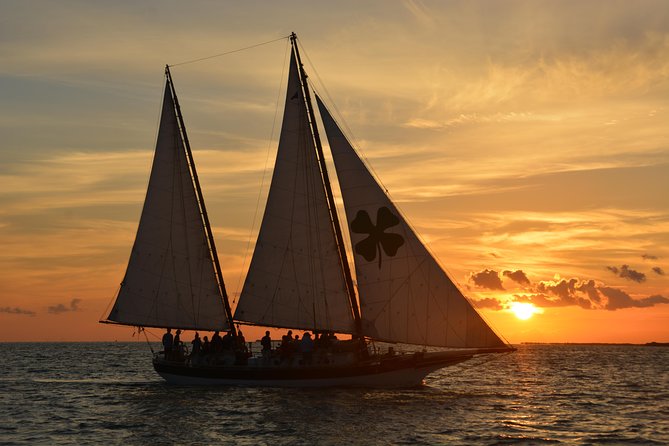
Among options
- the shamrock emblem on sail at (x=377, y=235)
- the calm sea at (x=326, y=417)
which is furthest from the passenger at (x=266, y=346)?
the shamrock emblem on sail at (x=377, y=235)

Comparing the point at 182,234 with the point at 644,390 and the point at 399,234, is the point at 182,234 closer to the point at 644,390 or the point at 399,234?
the point at 399,234

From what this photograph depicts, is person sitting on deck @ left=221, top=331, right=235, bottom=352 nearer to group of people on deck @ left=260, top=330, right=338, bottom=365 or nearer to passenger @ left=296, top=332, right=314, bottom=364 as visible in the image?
group of people on deck @ left=260, top=330, right=338, bottom=365

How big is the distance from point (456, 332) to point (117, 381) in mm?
40827

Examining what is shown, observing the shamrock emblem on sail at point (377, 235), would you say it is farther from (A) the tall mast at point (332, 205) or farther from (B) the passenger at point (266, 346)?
(B) the passenger at point (266, 346)

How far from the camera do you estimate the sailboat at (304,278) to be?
165 ft

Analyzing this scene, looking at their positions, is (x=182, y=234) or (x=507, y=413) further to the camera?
(x=182, y=234)

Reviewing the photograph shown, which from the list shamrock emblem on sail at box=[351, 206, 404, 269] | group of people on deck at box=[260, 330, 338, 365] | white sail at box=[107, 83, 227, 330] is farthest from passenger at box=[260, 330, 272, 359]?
shamrock emblem on sail at box=[351, 206, 404, 269]

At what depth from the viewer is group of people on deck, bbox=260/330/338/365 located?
2093 inches

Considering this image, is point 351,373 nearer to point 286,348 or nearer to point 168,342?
point 286,348

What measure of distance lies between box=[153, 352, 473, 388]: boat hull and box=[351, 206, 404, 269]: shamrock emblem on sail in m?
Answer: 6.77

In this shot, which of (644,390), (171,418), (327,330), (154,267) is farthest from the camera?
(644,390)

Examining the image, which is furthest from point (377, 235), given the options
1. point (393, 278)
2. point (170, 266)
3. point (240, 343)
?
point (170, 266)

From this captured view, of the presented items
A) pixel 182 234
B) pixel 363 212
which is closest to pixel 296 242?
pixel 363 212

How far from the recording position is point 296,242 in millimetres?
54094
